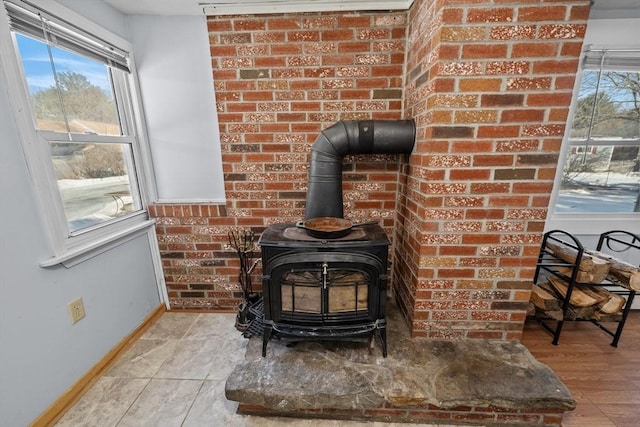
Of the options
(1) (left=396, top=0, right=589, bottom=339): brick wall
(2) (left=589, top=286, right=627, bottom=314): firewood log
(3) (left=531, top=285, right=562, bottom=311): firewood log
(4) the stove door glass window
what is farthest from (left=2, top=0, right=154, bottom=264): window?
(2) (left=589, top=286, right=627, bottom=314): firewood log

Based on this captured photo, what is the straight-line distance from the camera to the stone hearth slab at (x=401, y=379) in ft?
4.01

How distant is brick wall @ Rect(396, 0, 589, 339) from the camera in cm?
119

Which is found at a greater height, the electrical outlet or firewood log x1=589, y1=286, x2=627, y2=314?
the electrical outlet

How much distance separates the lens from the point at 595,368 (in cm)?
158

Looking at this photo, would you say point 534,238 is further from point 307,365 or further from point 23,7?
point 23,7

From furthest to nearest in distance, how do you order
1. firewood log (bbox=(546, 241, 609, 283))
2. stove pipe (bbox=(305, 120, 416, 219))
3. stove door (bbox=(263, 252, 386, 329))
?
firewood log (bbox=(546, 241, 609, 283)) < stove pipe (bbox=(305, 120, 416, 219)) < stove door (bbox=(263, 252, 386, 329))

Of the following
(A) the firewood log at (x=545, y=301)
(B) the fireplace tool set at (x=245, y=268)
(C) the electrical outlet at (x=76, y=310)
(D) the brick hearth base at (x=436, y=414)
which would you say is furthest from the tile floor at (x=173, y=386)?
(A) the firewood log at (x=545, y=301)

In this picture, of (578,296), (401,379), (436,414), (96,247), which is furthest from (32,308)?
(578,296)

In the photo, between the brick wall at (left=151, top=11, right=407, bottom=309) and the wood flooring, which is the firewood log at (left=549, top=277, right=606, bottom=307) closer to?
the wood flooring

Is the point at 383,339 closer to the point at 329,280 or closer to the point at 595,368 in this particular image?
the point at 329,280

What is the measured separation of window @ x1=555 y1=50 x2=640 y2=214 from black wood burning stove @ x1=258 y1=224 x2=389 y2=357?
1797 millimetres

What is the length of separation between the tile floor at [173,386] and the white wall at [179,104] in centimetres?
102

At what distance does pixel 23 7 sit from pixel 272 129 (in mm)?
1273

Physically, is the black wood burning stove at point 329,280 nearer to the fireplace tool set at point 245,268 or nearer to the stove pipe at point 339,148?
the stove pipe at point 339,148
